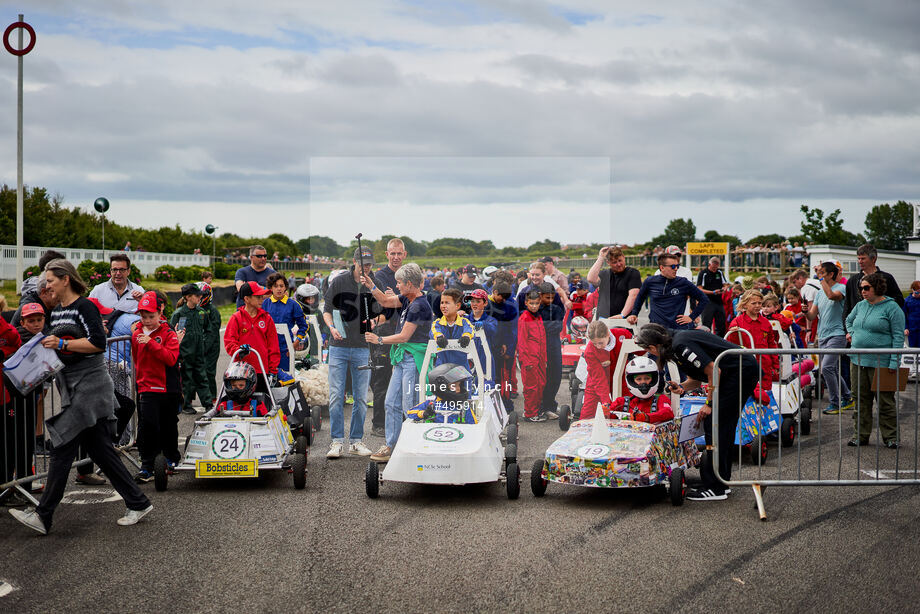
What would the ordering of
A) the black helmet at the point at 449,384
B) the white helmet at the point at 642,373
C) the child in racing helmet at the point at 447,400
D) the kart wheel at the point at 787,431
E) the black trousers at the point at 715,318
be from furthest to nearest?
the black trousers at the point at 715,318 → the kart wheel at the point at 787,431 → the black helmet at the point at 449,384 → the child in racing helmet at the point at 447,400 → the white helmet at the point at 642,373

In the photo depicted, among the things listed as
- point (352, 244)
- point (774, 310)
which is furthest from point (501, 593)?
point (774, 310)

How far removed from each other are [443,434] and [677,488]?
2.10 meters

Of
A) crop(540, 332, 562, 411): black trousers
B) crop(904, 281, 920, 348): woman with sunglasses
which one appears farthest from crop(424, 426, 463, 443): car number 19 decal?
crop(904, 281, 920, 348): woman with sunglasses

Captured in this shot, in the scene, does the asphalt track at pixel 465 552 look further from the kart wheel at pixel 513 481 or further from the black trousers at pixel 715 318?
the black trousers at pixel 715 318

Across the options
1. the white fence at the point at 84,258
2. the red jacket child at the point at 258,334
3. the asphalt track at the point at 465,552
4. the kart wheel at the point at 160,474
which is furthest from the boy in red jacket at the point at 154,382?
the white fence at the point at 84,258

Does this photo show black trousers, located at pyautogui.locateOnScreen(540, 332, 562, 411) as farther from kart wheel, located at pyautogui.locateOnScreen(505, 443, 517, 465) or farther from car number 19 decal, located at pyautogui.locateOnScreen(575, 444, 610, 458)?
car number 19 decal, located at pyautogui.locateOnScreen(575, 444, 610, 458)

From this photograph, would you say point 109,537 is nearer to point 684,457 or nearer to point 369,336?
point 369,336

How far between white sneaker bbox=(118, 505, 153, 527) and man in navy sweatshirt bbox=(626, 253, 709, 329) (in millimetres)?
6531

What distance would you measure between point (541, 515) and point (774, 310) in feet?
19.3

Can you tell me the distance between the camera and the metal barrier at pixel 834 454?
6.98 metres

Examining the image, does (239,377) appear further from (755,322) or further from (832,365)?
(832,365)

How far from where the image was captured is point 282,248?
74.9m

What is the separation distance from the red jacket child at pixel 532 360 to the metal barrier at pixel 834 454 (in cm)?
337

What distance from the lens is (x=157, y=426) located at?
8.00m
